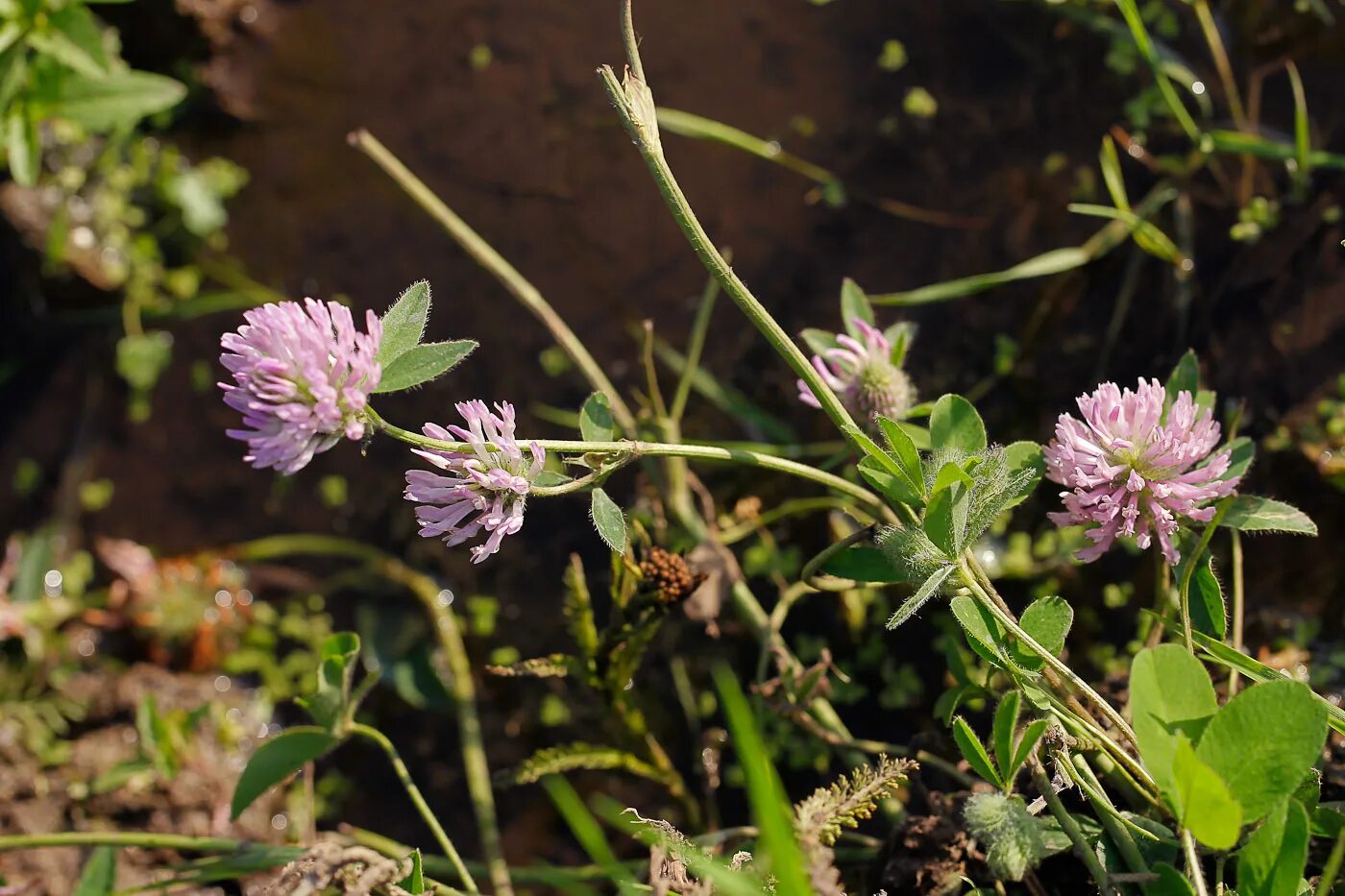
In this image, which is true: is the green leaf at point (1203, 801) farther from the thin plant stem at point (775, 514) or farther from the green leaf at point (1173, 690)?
the thin plant stem at point (775, 514)

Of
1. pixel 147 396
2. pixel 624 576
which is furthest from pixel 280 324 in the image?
pixel 147 396

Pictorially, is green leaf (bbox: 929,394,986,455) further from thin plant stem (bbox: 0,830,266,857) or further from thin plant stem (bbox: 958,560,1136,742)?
thin plant stem (bbox: 0,830,266,857)

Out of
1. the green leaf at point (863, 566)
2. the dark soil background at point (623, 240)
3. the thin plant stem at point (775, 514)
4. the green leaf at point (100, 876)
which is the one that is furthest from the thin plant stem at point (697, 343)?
the green leaf at point (100, 876)


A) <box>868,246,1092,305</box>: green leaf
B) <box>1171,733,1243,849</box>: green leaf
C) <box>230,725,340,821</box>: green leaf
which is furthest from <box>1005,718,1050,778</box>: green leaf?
<box>230,725,340,821</box>: green leaf

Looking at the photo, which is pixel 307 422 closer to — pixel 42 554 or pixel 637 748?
pixel 637 748

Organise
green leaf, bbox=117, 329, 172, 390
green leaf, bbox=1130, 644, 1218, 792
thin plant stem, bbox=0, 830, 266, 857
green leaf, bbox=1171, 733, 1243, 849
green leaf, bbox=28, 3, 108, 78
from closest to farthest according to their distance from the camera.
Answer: green leaf, bbox=1171, 733, 1243, 849 → green leaf, bbox=1130, 644, 1218, 792 → thin plant stem, bbox=0, 830, 266, 857 → green leaf, bbox=28, 3, 108, 78 → green leaf, bbox=117, 329, 172, 390

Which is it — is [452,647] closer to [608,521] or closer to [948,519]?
[608,521]

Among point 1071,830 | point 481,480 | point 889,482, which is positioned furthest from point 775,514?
point 481,480
